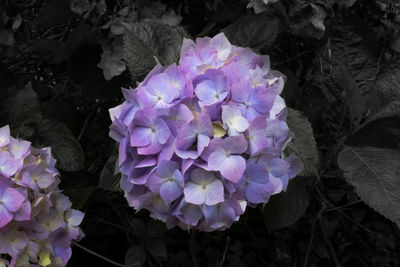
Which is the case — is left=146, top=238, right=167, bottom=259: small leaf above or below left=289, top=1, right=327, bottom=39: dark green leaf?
below

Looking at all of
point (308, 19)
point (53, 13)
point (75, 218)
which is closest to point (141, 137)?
point (75, 218)

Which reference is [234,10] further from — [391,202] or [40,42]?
[391,202]

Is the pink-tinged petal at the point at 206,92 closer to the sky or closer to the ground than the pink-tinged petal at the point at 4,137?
closer to the sky

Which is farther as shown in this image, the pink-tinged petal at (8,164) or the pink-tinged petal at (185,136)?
the pink-tinged petal at (8,164)

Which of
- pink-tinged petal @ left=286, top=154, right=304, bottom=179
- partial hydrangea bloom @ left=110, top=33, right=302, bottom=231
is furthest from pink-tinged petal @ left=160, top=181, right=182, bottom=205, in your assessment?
pink-tinged petal @ left=286, top=154, right=304, bottom=179

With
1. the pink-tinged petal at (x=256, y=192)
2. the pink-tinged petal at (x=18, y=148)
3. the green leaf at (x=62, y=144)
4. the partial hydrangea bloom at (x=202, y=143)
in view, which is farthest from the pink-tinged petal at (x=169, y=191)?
the green leaf at (x=62, y=144)

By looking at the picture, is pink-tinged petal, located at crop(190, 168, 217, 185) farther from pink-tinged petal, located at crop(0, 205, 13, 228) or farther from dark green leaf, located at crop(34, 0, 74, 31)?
dark green leaf, located at crop(34, 0, 74, 31)

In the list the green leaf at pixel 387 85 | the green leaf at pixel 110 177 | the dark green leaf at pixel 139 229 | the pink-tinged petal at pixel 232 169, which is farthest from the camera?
the dark green leaf at pixel 139 229

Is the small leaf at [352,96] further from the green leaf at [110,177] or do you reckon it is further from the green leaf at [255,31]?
the green leaf at [110,177]
